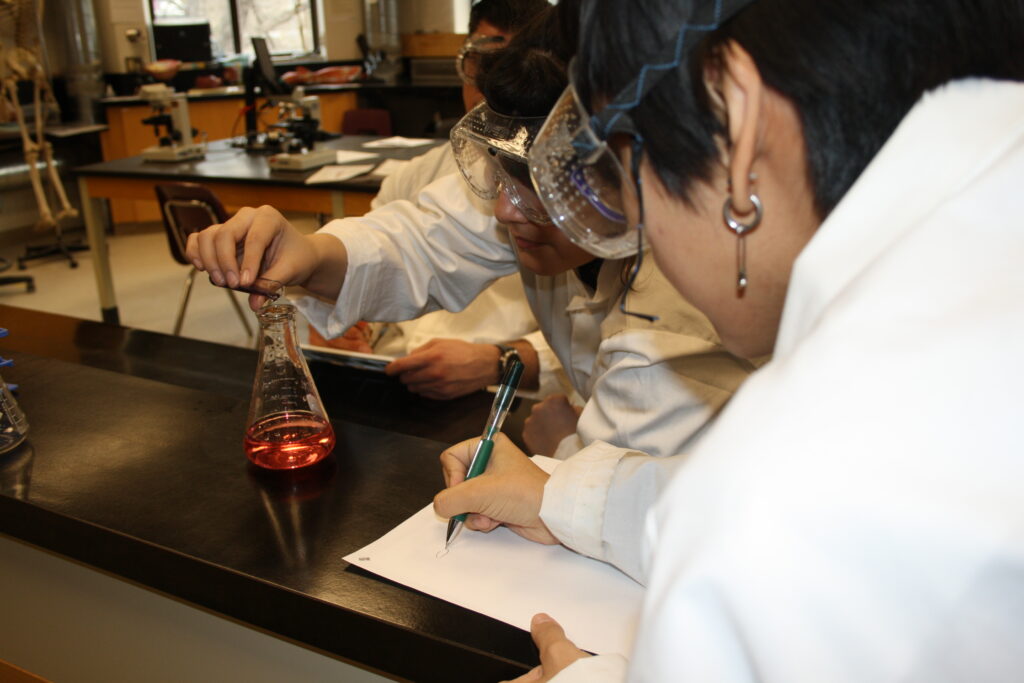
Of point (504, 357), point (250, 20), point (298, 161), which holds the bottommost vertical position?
point (504, 357)

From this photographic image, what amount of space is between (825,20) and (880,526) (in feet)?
1.06

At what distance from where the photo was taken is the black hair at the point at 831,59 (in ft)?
1.78

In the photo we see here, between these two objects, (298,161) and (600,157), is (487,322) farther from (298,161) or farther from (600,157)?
(298,161)

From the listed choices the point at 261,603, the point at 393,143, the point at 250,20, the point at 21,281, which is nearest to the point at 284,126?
the point at 393,143

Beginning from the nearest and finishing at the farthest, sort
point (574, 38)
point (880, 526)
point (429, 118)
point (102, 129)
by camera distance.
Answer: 1. point (880, 526)
2. point (574, 38)
3. point (102, 129)
4. point (429, 118)

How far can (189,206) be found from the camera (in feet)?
10.4

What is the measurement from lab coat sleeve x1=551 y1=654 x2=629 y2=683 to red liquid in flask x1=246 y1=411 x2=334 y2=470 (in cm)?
50

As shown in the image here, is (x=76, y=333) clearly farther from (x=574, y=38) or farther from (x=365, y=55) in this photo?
(x=365, y=55)

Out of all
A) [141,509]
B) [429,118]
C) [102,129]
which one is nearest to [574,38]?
[141,509]

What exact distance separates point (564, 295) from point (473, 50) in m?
0.72

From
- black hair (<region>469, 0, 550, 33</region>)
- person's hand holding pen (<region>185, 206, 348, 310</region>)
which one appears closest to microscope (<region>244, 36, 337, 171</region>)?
black hair (<region>469, 0, 550, 33</region>)

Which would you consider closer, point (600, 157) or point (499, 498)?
point (600, 157)

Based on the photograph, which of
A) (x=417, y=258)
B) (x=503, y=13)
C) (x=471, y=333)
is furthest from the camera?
(x=471, y=333)

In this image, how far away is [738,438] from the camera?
51 cm
